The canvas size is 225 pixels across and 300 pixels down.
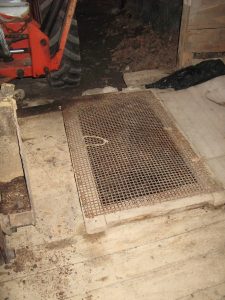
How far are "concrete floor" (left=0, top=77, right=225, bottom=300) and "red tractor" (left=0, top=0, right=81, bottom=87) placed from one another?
1321 mm

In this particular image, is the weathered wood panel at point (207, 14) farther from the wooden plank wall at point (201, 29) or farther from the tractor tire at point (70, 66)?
the tractor tire at point (70, 66)

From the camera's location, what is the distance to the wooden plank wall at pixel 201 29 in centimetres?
394

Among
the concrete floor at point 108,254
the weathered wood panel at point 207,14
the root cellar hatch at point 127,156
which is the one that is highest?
the weathered wood panel at point 207,14

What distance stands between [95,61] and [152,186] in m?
2.97

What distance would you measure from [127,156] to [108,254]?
1.03 metres

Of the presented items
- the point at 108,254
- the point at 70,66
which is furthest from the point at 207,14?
the point at 108,254

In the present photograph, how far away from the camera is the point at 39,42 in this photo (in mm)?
3412

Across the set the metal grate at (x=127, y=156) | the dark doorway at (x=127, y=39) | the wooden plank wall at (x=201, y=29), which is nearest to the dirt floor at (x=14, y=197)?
the metal grate at (x=127, y=156)

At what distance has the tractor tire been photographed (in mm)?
3846

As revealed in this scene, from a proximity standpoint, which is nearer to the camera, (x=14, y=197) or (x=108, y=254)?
(x=108, y=254)

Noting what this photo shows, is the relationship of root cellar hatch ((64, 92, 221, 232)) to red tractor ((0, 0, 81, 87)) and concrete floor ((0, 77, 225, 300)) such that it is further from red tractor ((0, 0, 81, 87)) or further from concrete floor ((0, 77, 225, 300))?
red tractor ((0, 0, 81, 87))

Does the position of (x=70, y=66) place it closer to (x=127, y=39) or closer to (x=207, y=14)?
(x=207, y=14)

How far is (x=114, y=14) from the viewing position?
682 centimetres

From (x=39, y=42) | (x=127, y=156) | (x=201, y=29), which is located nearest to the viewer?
(x=127, y=156)
